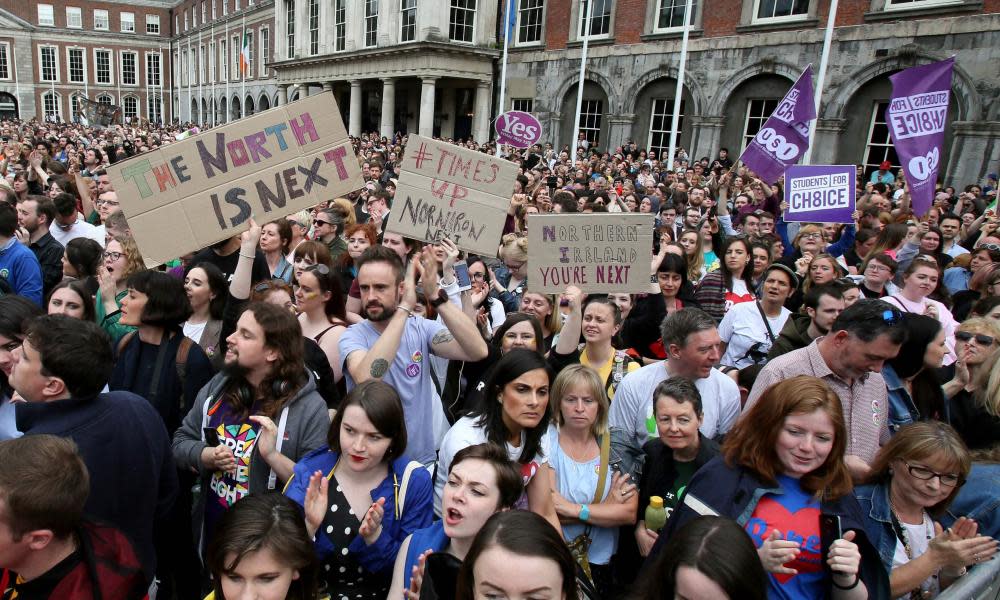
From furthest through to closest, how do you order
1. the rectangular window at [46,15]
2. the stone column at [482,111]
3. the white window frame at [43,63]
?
the rectangular window at [46,15]
the white window frame at [43,63]
the stone column at [482,111]

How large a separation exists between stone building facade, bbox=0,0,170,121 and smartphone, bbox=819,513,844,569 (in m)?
69.7

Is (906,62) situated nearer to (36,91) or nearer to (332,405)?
(332,405)

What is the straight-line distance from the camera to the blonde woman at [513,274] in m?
5.34

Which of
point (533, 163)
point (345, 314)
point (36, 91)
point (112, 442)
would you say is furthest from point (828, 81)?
point (36, 91)

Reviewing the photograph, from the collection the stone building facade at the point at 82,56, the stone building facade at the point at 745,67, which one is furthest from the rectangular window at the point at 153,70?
the stone building facade at the point at 745,67

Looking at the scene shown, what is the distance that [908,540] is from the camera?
2.34 metres

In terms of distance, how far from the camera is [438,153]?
4.19m

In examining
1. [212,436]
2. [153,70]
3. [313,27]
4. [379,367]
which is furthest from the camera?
[153,70]

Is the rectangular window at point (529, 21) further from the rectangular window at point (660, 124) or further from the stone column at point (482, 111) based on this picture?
the rectangular window at point (660, 124)

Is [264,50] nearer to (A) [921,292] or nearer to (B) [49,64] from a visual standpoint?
(B) [49,64]

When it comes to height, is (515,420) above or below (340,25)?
below

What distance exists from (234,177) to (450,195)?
151 cm

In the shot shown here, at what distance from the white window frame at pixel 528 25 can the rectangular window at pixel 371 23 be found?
760cm

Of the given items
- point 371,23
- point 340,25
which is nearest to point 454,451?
point 371,23
